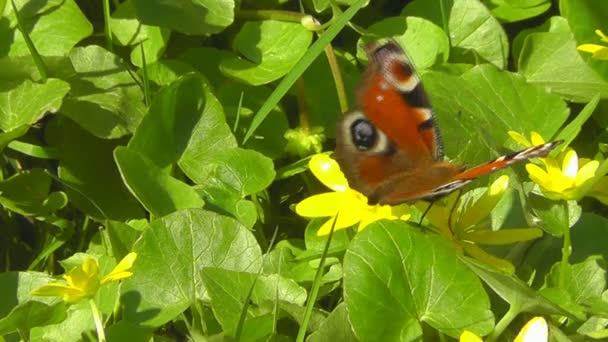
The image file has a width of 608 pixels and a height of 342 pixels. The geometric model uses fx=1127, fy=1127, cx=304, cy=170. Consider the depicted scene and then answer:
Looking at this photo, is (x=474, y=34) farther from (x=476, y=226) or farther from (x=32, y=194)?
(x=32, y=194)

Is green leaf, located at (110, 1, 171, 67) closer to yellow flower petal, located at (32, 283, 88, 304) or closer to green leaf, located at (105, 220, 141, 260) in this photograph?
green leaf, located at (105, 220, 141, 260)

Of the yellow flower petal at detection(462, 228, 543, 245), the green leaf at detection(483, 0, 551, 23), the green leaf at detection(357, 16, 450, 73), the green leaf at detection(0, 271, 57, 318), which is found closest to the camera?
the yellow flower petal at detection(462, 228, 543, 245)

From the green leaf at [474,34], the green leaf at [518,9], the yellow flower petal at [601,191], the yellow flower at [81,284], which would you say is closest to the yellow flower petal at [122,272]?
the yellow flower at [81,284]

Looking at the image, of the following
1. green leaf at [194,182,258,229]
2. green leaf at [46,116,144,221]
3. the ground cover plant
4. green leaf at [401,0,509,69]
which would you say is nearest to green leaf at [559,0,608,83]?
the ground cover plant

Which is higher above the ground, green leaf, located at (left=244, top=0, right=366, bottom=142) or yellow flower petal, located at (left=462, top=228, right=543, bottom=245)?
green leaf, located at (left=244, top=0, right=366, bottom=142)

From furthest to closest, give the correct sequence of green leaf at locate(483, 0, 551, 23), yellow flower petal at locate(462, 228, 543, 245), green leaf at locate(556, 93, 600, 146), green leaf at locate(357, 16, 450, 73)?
green leaf at locate(483, 0, 551, 23)
green leaf at locate(357, 16, 450, 73)
green leaf at locate(556, 93, 600, 146)
yellow flower petal at locate(462, 228, 543, 245)

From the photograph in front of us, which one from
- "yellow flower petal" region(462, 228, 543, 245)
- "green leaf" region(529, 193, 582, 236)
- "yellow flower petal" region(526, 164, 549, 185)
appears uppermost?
"yellow flower petal" region(526, 164, 549, 185)

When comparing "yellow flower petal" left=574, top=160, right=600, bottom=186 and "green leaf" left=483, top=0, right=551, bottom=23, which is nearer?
"yellow flower petal" left=574, top=160, right=600, bottom=186
